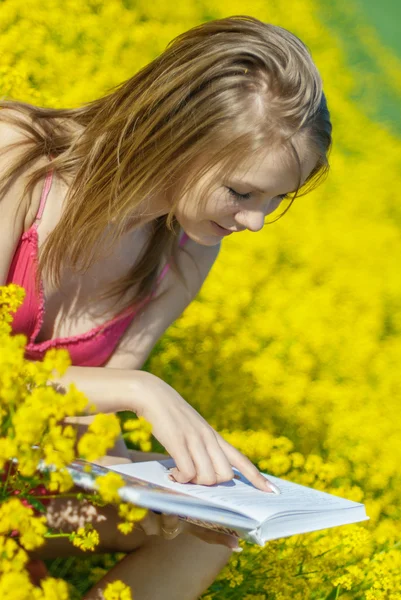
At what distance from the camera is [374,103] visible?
385 centimetres

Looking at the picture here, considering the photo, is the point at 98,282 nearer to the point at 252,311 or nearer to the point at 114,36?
the point at 252,311

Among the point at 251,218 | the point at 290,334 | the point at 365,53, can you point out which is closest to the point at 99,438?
the point at 251,218

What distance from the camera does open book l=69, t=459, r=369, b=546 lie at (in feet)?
3.22

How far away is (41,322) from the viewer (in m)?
1.52

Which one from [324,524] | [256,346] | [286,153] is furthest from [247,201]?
[256,346]

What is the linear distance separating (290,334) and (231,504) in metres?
1.48

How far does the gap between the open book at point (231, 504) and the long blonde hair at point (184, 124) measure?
0.43 meters

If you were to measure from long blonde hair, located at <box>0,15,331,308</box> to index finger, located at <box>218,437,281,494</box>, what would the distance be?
379mm

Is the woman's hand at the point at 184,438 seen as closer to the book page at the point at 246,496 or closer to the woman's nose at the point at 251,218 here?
the book page at the point at 246,496

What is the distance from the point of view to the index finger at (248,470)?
1221mm

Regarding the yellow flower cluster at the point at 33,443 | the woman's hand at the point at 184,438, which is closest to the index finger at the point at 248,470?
the woman's hand at the point at 184,438

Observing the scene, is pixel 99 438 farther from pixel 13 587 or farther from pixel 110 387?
pixel 110 387

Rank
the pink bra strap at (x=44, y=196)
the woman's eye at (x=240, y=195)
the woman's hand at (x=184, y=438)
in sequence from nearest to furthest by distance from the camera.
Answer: the woman's hand at (x=184, y=438), the woman's eye at (x=240, y=195), the pink bra strap at (x=44, y=196)

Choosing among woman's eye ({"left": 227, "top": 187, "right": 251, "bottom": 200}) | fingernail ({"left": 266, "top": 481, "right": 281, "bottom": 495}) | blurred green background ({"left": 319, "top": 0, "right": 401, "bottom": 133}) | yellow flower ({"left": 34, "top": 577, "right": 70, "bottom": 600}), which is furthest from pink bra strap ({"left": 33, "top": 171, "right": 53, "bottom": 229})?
blurred green background ({"left": 319, "top": 0, "right": 401, "bottom": 133})
